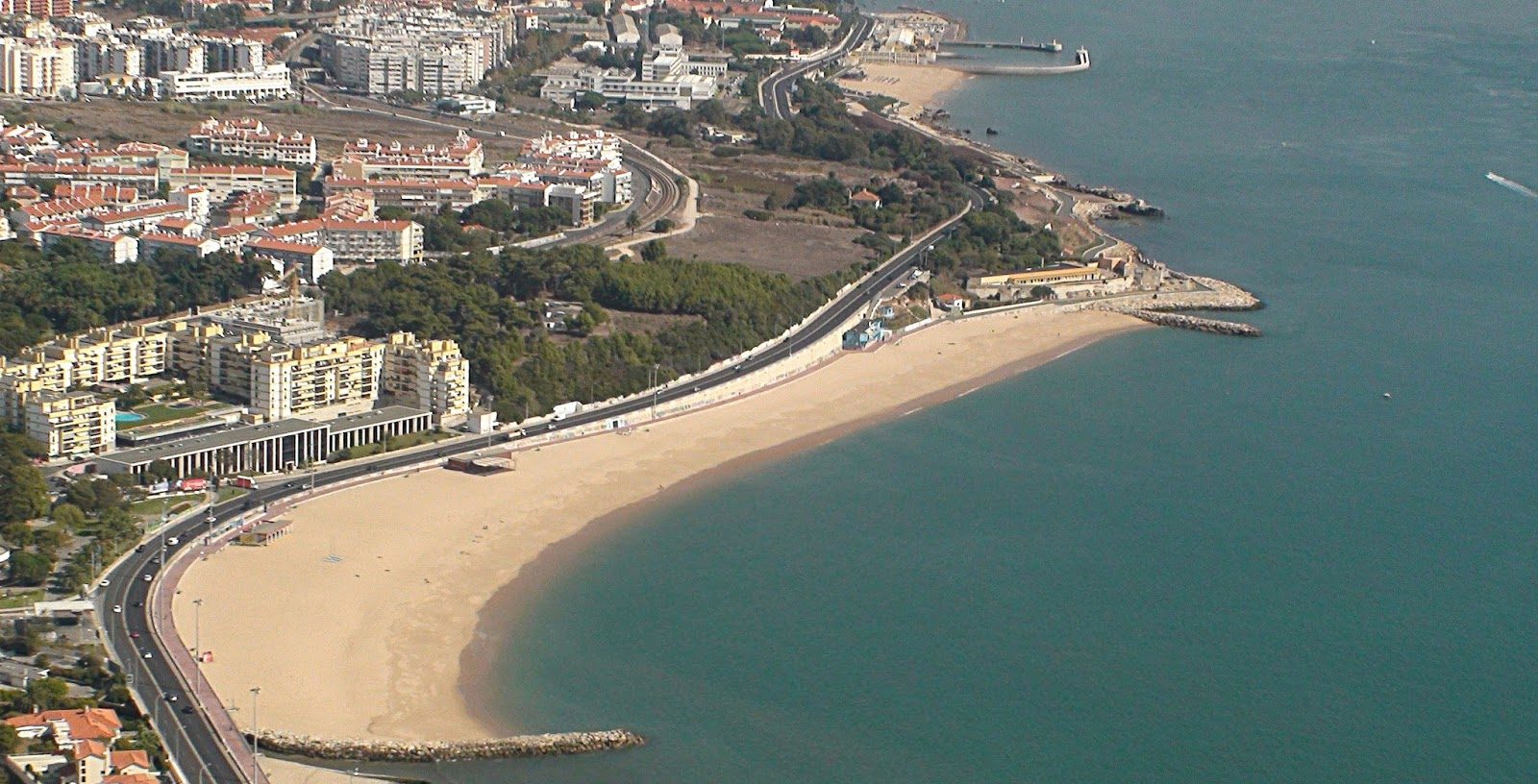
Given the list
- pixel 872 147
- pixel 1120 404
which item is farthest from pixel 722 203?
pixel 1120 404

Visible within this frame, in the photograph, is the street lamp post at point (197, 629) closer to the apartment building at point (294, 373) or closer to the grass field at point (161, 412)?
the grass field at point (161, 412)

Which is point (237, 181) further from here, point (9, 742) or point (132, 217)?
point (9, 742)

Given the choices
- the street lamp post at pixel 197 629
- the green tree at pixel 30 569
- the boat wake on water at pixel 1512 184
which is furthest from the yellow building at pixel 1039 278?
the green tree at pixel 30 569

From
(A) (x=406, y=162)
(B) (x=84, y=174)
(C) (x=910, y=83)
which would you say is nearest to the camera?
(B) (x=84, y=174)

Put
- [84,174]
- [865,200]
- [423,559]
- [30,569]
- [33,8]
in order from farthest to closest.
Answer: [33,8]
[865,200]
[84,174]
[423,559]
[30,569]

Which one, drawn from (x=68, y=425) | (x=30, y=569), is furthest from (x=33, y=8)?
(x=30, y=569)

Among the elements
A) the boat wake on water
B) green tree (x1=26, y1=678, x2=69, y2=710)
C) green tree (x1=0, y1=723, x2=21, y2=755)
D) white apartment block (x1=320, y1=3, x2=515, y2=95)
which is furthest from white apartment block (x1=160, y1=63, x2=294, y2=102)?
green tree (x1=0, y1=723, x2=21, y2=755)
